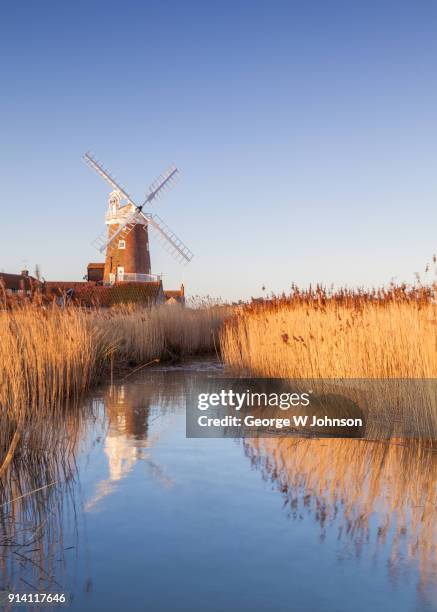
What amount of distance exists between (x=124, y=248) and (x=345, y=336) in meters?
31.4

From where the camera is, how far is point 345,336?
706cm

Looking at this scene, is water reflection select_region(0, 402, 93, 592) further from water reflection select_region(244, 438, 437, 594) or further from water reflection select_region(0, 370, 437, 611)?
water reflection select_region(244, 438, 437, 594)

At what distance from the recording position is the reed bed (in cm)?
595

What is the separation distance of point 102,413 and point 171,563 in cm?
426

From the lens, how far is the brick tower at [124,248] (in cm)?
3691

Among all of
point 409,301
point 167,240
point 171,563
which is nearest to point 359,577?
point 171,563

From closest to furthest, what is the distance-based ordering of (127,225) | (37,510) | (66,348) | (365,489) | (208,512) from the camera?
(37,510) < (208,512) < (365,489) < (66,348) < (127,225)

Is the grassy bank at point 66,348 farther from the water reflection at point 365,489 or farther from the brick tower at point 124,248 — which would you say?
the brick tower at point 124,248

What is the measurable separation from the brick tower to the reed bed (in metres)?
27.6

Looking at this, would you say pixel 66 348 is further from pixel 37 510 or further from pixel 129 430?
pixel 37 510

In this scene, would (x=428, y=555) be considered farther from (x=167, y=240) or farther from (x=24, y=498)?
(x=167, y=240)

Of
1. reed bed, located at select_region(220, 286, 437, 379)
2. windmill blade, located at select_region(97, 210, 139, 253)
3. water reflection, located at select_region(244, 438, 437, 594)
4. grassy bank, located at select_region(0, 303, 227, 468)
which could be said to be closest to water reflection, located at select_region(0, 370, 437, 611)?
water reflection, located at select_region(244, 438, 437, 594)

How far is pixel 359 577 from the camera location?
9.66ft

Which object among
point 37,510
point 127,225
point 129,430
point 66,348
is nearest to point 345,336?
point 129,430
